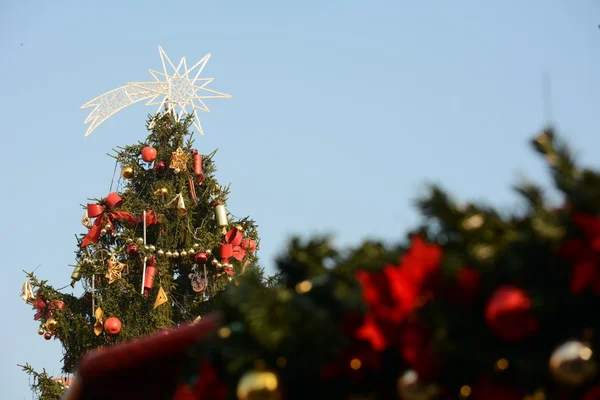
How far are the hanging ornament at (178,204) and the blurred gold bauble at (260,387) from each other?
532 inches

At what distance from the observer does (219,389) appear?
4195mm

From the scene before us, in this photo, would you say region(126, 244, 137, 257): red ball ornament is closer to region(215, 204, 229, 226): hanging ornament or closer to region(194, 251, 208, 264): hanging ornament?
region(194, 251, 208, 264): hanging ornament

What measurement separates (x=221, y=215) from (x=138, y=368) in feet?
42.4

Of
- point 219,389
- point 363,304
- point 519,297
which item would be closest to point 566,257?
point 519,297

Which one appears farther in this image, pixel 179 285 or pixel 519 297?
pixel 179 285

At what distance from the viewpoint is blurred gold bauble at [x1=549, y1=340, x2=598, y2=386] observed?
3.21 meters

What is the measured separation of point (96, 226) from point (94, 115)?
139 inches

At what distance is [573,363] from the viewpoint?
3209mm

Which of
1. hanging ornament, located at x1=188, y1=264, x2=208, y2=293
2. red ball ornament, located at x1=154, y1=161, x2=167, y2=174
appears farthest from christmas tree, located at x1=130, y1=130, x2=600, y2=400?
red ball ornament, located at x1=154, y1=161, x2=167, y2=174

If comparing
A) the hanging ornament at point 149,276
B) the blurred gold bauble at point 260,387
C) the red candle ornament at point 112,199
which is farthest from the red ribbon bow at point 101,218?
the blurred gold bauble at point 260,387

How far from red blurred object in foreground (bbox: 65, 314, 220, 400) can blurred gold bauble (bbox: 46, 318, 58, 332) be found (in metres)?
12.6

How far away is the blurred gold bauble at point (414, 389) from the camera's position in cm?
353

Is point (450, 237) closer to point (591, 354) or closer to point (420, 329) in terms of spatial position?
point (420, 329)

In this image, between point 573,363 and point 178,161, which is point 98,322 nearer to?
point 178,161
